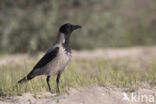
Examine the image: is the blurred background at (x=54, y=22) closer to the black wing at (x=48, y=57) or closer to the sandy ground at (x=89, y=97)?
the black wing at (x=48, y=57)

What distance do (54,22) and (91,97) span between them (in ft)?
45.8

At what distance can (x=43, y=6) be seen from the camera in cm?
1902

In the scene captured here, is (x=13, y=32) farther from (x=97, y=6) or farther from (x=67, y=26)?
(x=67, y=26)

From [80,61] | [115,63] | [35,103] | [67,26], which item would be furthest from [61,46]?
[80,61]

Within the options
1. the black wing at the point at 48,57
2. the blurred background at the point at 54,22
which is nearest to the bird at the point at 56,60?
the black wing at the point at 48,57

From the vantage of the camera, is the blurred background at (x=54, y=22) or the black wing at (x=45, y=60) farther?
the blurred background at (x=54, y=22)

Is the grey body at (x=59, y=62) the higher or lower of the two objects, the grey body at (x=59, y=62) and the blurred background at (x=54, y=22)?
the lower

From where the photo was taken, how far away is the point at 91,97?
5.60m

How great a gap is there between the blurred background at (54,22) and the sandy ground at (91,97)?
11521 millimetres

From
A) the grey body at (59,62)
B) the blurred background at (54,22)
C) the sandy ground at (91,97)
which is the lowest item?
the sandy ground at (91,97)

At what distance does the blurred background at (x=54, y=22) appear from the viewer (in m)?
18.5

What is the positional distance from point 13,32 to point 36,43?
134cm

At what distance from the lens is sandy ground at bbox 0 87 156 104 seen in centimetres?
552

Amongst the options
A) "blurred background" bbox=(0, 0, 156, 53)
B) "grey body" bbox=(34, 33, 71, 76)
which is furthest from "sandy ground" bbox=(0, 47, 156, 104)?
"blurred background" bbox=(0, 0, 156, 53)
